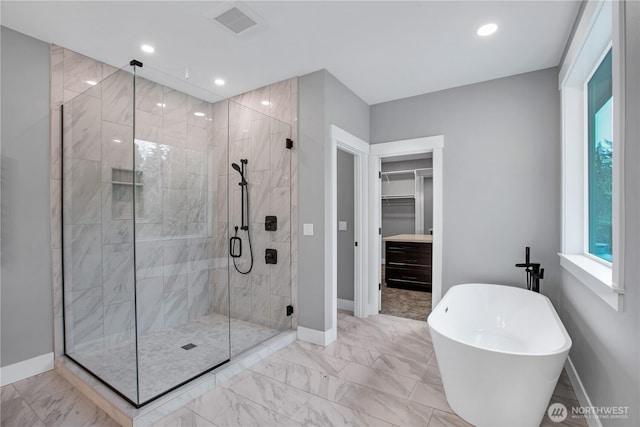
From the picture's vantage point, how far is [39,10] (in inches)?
84.0

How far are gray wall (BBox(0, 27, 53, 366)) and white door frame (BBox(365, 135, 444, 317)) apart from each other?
130 inches

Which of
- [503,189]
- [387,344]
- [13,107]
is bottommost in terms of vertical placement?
[387,344]

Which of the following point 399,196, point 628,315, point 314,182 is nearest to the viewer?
point 628,315

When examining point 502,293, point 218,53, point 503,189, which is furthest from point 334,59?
point 502,293

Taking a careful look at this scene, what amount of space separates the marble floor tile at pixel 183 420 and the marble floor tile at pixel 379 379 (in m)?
1.06

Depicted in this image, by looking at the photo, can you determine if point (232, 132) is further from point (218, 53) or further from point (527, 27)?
point (527, 27)

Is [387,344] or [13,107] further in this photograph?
[387,344]

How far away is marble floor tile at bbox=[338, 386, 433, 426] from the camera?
190 cm

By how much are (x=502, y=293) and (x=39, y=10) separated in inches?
177

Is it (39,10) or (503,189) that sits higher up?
(39,10)

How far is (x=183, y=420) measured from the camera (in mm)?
1890

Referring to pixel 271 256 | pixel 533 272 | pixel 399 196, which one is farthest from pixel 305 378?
pixel 399 196

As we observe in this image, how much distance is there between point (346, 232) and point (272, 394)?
2296 mm

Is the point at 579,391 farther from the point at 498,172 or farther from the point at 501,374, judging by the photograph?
the point at 498,172
